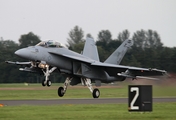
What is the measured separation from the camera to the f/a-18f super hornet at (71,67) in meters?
27.5

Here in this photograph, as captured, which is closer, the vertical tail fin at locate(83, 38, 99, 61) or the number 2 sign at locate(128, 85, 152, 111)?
A: the number 2 sign at locate(128, 85, 152, 111)

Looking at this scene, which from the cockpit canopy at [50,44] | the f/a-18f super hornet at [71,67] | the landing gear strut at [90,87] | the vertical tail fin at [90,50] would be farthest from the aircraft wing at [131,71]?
the vertical tail fin at [90,50]

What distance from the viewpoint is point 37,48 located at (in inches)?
1089

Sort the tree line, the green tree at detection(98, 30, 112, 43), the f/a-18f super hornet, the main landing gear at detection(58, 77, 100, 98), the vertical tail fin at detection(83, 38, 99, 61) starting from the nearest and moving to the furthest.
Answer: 1. the f/a-18f super hornet
2. the main landing gear at detection(58, 77, 100, 98)
3. the vertical tail fin at detection(83, 38, 99, 61)
4. the tree line
5. the green tree at detection(98, 30, 112, 43)

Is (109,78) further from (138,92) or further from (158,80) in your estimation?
(138,92)

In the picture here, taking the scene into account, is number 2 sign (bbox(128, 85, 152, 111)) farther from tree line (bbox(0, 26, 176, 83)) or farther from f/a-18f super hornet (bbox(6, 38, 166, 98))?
tree line (bbox(0, 26, 176, 83))

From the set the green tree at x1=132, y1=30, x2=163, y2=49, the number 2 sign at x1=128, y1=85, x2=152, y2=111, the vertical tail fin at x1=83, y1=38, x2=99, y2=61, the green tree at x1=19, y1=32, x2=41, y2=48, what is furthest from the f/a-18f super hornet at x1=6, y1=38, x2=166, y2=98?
the green tree at x1=132, y1=30, x2=163, y2=49

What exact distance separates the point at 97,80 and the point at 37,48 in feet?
17.6

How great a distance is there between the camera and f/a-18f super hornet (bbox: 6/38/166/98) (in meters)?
27.5

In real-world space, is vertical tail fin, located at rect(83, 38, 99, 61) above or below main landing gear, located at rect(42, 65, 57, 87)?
above

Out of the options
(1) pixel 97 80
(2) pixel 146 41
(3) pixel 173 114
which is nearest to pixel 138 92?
(3) pixel 173 114

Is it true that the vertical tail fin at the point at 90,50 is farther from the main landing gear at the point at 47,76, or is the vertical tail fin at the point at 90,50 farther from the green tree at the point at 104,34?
the green tree at the point at 104,34

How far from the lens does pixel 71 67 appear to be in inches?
1160

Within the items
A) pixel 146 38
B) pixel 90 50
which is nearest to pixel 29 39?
pixel 146 38
